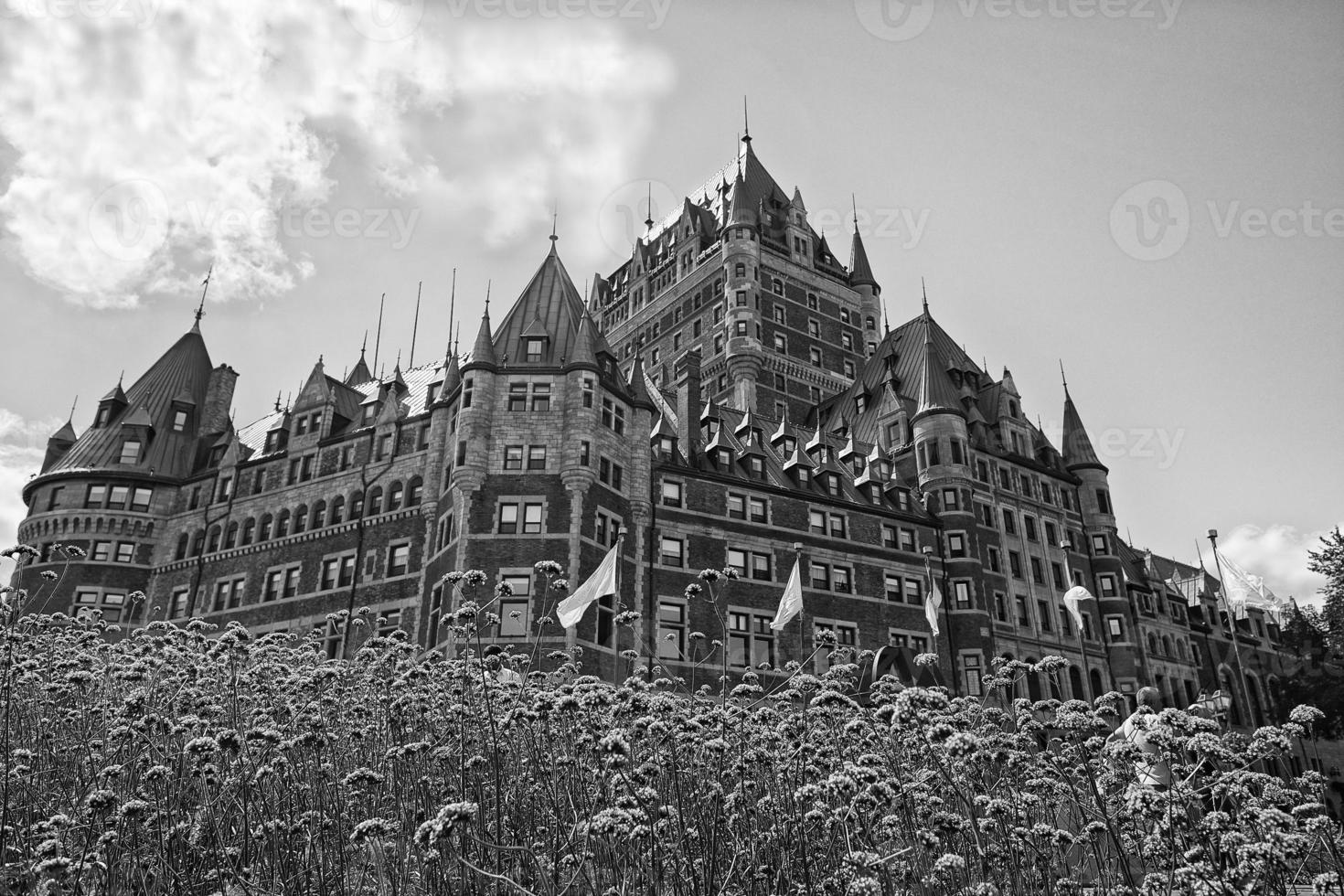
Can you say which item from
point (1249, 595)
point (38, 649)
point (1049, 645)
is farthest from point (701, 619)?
point (1249, 595)

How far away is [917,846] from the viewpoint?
8375mm

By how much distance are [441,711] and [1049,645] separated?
46.7 meters

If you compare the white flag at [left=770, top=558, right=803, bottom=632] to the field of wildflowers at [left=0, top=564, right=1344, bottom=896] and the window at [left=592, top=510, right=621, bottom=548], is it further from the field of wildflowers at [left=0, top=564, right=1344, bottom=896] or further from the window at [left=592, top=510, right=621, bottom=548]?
the window at [left=592, top=510, right=621, bottom=548]

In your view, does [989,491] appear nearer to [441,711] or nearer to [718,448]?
[718,448]

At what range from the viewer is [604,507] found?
37.0 m

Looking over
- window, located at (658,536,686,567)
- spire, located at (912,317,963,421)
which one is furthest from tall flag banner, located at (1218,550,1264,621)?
window, located at (658,536,686,567)

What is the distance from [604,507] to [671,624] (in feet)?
18.8

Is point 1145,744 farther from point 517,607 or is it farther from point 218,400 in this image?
point 218,400

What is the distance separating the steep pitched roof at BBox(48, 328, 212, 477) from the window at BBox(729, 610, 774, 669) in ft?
96.6

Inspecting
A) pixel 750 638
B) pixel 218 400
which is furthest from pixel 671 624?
pixel 218 400

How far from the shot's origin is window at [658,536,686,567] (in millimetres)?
39219

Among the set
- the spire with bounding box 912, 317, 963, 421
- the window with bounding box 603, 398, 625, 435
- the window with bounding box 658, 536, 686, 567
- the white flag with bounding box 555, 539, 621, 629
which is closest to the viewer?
the white flag with bounding box 555, 539, 621, 629

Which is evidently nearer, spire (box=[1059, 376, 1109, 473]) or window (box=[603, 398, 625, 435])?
window (box=[603, 398, 625, 435])

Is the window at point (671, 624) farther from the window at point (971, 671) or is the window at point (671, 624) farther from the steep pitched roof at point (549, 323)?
the window at point (971, 671)
